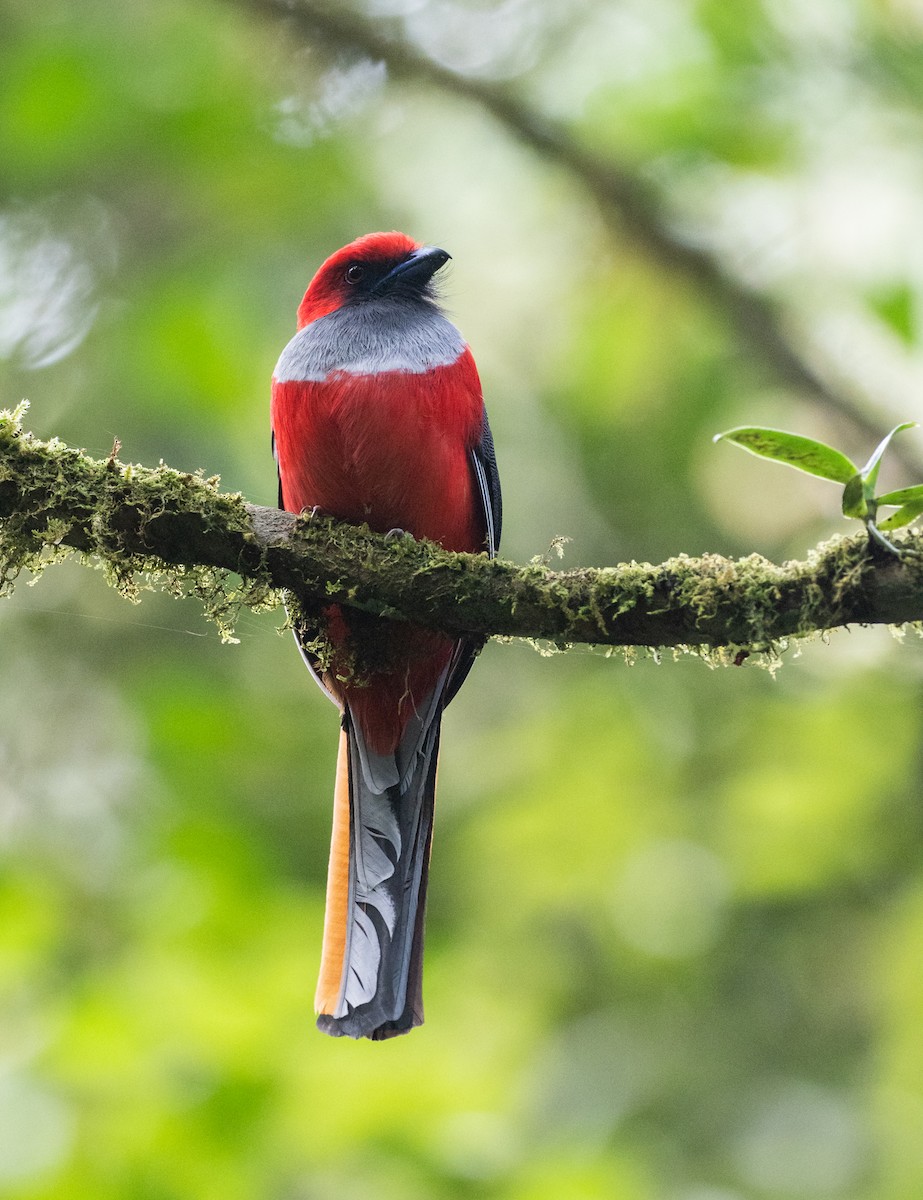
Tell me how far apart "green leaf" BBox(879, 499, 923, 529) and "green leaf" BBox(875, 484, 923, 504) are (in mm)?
16

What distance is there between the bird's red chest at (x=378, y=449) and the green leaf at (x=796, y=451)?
1.13m

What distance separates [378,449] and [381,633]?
1.49 feet

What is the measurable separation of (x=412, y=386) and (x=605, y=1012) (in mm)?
4197

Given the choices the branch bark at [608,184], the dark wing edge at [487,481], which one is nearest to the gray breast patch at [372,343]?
the dark wing edge at [487,481]

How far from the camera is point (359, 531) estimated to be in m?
2.78

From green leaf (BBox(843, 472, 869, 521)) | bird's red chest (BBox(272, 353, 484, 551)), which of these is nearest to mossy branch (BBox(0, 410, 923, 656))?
green leaf (BBox(843, 472, 869, 521))

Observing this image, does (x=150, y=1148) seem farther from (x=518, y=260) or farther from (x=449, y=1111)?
(x=518, y=260)

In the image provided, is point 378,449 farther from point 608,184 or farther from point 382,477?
point 608,184

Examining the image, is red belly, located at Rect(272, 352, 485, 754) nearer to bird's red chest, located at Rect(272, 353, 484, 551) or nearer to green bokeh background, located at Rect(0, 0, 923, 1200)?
bird's red chest, located at Rect(272, 353, 484, 551)

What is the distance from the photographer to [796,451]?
2256 millimetres

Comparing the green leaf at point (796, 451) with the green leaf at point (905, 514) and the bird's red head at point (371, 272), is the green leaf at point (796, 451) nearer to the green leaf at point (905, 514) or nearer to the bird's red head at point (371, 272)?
the green leaf at point (905, 514)

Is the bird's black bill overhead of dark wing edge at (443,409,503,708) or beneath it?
overhead

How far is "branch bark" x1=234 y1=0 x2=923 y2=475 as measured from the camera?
5613 millimetres

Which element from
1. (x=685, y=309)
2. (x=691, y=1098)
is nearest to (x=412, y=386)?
(x=685, y=309)
